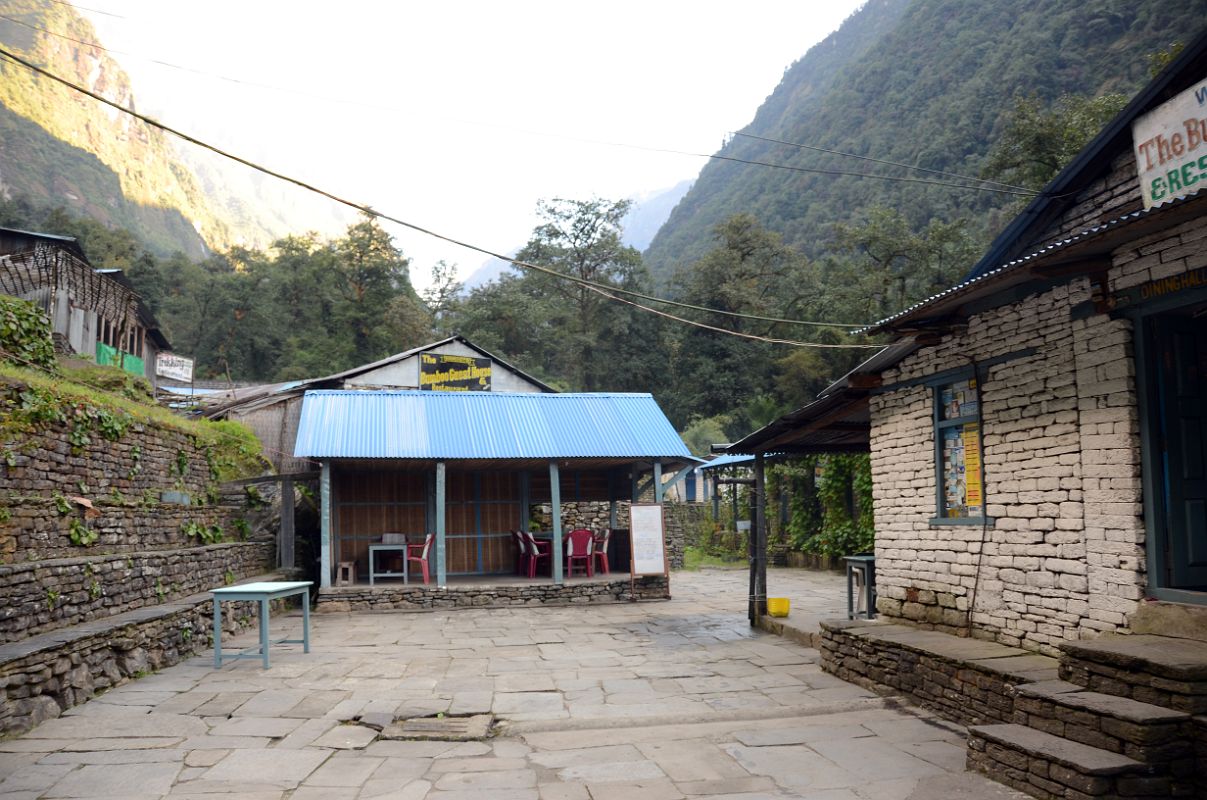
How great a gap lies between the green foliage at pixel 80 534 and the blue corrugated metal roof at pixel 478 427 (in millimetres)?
3630

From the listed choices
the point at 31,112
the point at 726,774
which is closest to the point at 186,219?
the point at 31,112

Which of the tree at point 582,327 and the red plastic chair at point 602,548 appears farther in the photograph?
the tree at point 582,327

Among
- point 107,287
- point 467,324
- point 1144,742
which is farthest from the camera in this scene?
point 467,324

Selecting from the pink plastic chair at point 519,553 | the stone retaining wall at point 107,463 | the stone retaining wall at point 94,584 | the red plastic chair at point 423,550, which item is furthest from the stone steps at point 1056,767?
the pink plastic chair at point 519,553

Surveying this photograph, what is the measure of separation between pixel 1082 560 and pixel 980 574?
116 cm

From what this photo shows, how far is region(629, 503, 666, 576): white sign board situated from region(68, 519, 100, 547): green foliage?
24.5 feet

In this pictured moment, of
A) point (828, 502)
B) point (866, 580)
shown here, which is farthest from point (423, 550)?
point (828, 502)

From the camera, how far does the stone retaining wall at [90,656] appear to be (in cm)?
572

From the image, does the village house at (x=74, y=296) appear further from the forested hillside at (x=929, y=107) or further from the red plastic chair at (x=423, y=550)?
the forested hillside at (x=929, y=107)

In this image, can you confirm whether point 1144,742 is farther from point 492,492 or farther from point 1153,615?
point 492,492

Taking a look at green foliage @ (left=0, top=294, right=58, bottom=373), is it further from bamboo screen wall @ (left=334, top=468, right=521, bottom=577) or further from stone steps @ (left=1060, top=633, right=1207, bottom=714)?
stone steps @ (left=1060, top=633, right=1207, bottom=714)

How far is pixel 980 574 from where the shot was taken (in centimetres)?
685

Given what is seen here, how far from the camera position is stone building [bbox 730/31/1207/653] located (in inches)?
207

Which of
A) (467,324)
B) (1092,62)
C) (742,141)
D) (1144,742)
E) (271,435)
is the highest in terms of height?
(742,141)
